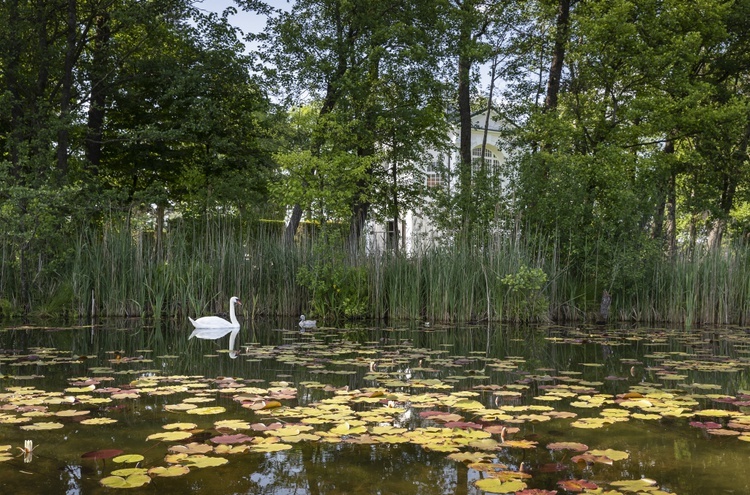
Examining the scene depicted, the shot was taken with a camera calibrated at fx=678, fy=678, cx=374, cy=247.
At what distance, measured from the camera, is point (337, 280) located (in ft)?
37.0

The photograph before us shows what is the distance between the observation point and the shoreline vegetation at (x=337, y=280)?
10930 mm

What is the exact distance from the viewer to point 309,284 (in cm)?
1134

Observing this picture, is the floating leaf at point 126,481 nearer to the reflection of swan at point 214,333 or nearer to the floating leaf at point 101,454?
the floating leaf at point 101,454

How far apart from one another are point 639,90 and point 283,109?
33.2ft

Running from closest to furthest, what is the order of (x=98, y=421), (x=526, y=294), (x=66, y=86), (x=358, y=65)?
1. (x=98, y=421)
2. (x=526, y=294)
3. (x=66, y=86)
4. (x=358, y=65)

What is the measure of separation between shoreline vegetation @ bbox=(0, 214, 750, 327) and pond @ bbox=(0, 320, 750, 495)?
12.4 feet

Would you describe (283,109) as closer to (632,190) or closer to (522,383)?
(632,190)

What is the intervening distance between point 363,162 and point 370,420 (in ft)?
44.1

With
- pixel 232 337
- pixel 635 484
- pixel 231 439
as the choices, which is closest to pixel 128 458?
pixel 231 439

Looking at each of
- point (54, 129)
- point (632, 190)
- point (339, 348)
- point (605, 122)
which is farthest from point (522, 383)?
point (605, 122)

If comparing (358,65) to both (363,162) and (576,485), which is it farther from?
(576,485)

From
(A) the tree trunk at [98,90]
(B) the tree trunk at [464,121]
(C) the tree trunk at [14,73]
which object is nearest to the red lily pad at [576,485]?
(C) the tree trunk at [14,73]

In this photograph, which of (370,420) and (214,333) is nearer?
(370,420)

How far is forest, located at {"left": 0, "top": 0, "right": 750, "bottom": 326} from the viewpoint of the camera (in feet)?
36.8
